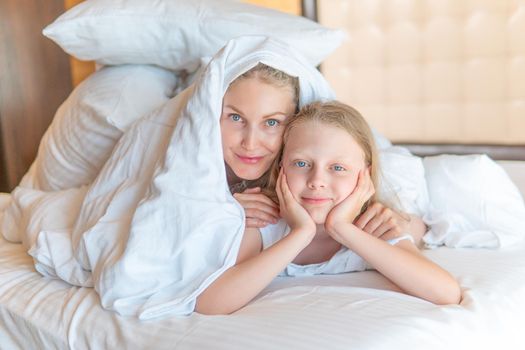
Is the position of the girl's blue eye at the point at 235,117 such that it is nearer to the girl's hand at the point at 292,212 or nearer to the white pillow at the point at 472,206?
the girl's hand at the point at 292,212

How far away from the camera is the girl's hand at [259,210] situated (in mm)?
1183

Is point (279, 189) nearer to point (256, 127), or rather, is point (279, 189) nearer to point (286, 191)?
point (286, 191)

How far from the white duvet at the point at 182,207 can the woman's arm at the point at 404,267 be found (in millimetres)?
198

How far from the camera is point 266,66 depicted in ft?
4.11

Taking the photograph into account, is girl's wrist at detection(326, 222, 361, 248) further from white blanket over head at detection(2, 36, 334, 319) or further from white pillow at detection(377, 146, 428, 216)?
white pillow at detection(377, 146, 428, 216)

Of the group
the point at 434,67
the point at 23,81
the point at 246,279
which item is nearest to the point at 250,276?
the point at 246,279

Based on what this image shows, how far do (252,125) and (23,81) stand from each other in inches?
58.2

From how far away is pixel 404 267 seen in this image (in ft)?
3.42

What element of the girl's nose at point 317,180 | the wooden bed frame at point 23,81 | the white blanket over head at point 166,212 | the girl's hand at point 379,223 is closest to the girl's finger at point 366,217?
the girl's hand at point 379,223

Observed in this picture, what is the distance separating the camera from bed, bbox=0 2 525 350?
854 millimetres

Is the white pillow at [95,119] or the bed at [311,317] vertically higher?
the white pillow at [95,119]

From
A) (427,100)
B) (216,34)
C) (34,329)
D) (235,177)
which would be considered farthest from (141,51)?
(427,100)

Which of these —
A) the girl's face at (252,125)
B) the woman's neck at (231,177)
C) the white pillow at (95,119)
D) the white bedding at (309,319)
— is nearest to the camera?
the white bedding at (309,319)

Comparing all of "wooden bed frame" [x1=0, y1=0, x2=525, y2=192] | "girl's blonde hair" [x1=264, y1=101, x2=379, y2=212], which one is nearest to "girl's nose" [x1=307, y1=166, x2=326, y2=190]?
"girl's blonde hair" [x1=264, y1=101, x2=379, y2=212]
